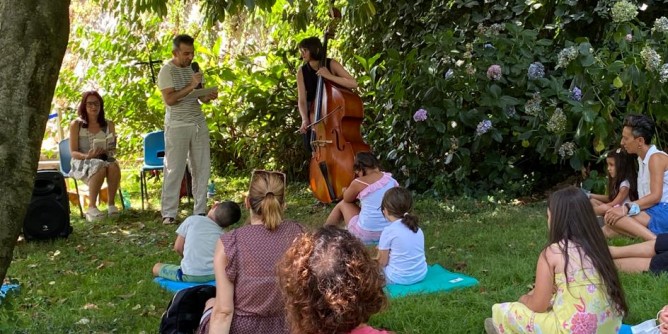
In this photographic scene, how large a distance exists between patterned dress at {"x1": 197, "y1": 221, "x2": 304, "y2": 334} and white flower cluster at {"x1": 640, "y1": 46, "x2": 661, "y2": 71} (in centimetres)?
378

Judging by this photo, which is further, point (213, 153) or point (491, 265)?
point (213, 153)

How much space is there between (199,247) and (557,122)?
335cm

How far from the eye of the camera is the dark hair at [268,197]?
310 cm

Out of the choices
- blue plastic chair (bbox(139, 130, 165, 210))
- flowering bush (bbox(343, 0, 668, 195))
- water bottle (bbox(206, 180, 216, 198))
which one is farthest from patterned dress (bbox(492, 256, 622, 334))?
water bottle (bbox(206, 180, 216, 198))

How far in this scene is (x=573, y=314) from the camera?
2.93 m

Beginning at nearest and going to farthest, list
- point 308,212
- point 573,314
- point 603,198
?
point 573,314 → point 603,198 → point 308,212

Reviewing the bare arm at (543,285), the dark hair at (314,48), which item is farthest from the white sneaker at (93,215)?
the bare arm at (543,285)

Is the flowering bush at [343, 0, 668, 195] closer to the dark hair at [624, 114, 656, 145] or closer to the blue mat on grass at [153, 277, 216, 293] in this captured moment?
the dark hair at [624, 114, 656, 145]

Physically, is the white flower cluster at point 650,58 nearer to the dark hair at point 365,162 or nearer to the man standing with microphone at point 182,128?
the dark hair at point 365,162

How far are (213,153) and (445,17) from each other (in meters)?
3.68

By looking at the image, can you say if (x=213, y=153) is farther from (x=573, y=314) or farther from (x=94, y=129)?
(x=573, y=314)

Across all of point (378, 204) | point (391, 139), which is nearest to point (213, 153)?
point (391, 139)

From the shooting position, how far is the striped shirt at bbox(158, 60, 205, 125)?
668cm

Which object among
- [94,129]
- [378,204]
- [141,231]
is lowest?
[141,231]
